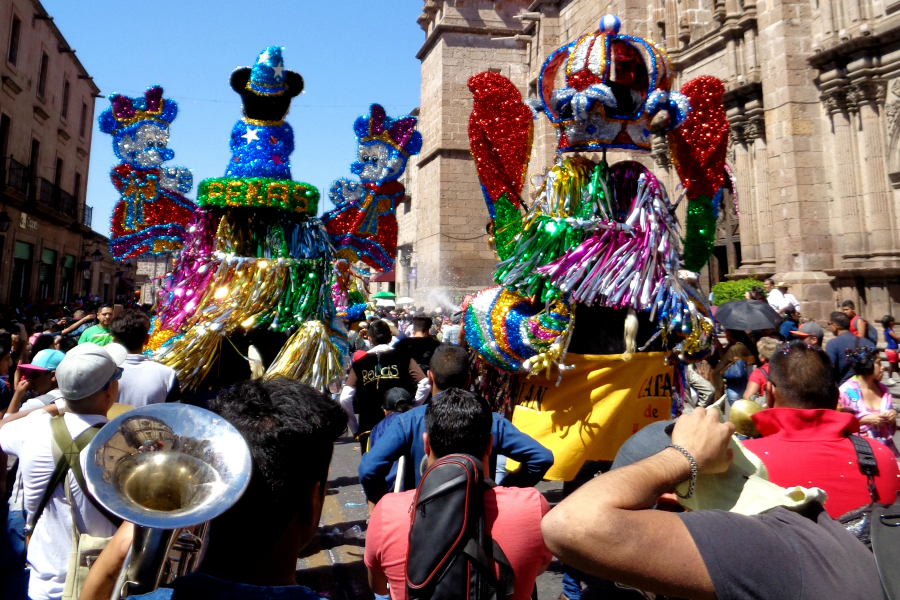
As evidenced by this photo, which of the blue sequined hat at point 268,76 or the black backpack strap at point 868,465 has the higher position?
the blue sequined hat at point 268,76

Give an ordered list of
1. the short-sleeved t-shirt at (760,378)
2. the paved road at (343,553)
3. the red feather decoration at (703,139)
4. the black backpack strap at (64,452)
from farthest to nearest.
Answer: the short-sleeved t-shirt at (760,378), the red feather decoration at (703,139), the paved road at (343,553), the black backpack strap at (64,452)

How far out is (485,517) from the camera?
1.80m

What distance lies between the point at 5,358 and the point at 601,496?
217 inches

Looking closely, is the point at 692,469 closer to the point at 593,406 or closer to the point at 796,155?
the point at 593,406

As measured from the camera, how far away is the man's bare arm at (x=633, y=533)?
1.07 metres

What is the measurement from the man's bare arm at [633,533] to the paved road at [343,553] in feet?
5.91

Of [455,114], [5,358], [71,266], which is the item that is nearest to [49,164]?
[71,266]

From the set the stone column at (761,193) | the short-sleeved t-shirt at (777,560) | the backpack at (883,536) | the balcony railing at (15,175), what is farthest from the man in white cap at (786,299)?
the balcony railing at (15,175)

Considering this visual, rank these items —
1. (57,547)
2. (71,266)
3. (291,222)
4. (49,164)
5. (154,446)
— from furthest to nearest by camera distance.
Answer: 1. (71,266)
2. (49,164)
3. (291,222)
4. (57,547)
5. (154,446)

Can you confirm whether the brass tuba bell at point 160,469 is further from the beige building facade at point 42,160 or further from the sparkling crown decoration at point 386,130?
the beige building facade at point 42,160

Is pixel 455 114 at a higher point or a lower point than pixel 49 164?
higher

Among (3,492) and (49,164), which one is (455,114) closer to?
(49,164)

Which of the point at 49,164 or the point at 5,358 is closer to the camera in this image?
the point at 5,358

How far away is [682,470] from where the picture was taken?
117 centimetres
